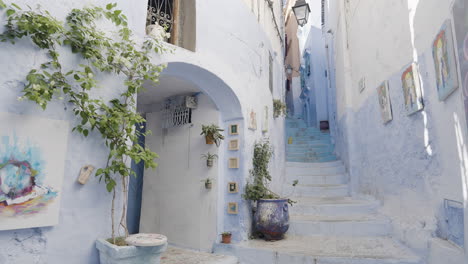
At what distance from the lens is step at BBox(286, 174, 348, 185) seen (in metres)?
6.43

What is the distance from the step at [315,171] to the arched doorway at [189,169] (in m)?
3.06

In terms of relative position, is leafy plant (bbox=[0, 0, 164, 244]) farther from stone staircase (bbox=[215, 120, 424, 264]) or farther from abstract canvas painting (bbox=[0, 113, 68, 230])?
stone staircase (bbox=[215, 120, 424, 264])

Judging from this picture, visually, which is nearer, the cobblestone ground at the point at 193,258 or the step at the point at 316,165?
the cobblestone ground at the point at 193,258

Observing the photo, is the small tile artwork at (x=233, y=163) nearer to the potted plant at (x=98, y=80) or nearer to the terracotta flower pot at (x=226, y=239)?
the terracotta flower pot at (x=226, y=239)

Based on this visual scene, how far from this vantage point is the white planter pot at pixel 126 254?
2186 mm

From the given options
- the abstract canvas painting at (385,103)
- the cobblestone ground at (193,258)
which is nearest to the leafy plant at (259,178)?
the cobblestone ground at (193,258)

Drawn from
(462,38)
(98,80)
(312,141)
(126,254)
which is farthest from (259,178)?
(312,141)

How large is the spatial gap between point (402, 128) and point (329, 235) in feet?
5.84

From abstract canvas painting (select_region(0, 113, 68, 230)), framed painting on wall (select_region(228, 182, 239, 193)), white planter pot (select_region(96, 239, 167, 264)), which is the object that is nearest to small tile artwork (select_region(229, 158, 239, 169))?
framed painting on wall (select_region(228, 182, 239, 193))

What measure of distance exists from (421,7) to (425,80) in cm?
76

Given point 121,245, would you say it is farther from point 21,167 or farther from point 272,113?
point 272,113

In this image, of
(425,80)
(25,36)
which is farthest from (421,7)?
(25,36)

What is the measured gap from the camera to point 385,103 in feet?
14.1

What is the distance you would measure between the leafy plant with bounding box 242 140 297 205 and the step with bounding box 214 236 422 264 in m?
0.61
